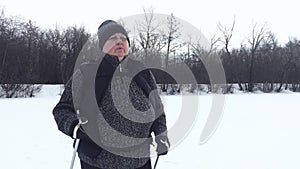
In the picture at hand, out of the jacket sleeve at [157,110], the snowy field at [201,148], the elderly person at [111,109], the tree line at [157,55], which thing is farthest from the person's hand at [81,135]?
the tree line at [157,55]

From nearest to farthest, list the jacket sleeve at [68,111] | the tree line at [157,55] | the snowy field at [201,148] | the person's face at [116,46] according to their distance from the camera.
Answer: the jacket sleeve at [68,111], the person's face at [116,46], the snowy field at [201,148], the tree line at [157,55]

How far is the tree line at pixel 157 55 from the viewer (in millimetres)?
22047

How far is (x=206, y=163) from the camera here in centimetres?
497

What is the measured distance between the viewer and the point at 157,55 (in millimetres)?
23234

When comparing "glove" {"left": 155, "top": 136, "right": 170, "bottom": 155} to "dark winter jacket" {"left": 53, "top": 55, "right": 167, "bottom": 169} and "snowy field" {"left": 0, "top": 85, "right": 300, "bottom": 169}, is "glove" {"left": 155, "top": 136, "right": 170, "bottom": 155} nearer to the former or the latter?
"dark winter jacket" {"left": 53, "top": 55, "right": 167, "bottom": 169}

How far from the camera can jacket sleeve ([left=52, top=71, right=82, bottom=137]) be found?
1.81 meters

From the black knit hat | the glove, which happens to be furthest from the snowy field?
the black knit hat

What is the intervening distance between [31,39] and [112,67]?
24579mm

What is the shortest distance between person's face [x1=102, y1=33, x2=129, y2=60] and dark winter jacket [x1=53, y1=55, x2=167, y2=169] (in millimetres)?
33

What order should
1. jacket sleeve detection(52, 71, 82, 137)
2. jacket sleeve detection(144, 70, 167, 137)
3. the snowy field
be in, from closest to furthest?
jacket sleeve detection(52, 71, 82, 137), jacket sleeve detection(144, 70, 167, 137), the snowy field

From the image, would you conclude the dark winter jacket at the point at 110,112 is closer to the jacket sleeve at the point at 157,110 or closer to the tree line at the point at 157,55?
the jacket sleeve at the point at 157,110

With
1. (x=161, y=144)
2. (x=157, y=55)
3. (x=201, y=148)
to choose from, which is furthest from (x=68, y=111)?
(x=157, y=55)

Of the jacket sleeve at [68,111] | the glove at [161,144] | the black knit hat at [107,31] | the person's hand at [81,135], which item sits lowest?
the glove at [161,144]

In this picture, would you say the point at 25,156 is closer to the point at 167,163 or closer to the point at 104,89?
the point at 167,163
